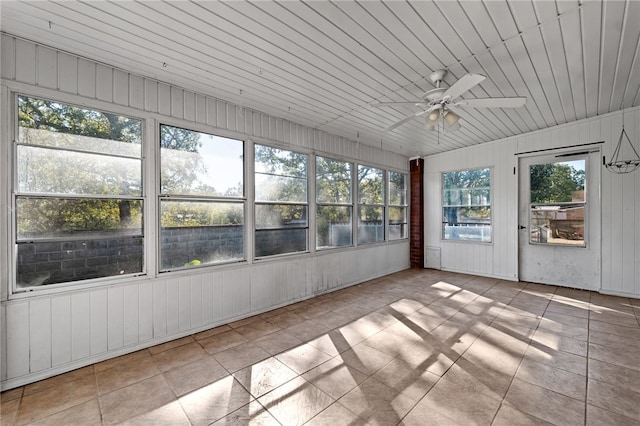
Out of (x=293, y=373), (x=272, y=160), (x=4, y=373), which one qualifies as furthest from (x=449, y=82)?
(x=4, y=373)

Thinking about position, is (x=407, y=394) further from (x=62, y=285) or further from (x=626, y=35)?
(x=626, y=35)

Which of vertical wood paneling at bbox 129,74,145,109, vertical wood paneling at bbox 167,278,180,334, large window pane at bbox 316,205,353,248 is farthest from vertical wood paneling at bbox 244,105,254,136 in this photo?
vertical wood paneling at bbox 167,278,180,334

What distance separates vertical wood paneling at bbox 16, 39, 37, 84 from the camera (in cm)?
232

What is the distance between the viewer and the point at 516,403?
6.63ft

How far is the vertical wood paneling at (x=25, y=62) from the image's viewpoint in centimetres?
232

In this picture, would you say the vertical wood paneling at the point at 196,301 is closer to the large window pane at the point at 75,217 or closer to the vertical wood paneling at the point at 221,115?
the large window pane at the point at 75,217

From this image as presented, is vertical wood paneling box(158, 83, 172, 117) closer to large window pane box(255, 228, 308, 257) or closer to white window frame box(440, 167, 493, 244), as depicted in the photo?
large window pane box(255, 228, 308, 257)

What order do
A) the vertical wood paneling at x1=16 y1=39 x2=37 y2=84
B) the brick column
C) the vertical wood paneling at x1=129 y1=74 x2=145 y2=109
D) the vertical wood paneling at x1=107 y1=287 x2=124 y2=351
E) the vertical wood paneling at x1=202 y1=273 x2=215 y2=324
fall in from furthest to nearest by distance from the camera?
the brick column < the vertical wood paneling at x1=202 y1=273 x2=215 y2=324 < the vertical wood paneling at x1=129 y1=74 x2=145 y2=109 < the vertical wood paneling at x1=107 y1=287 x2=124 y2=351 < the vertical wood paneling at x1=16 y1=39 x2=37 y2=84

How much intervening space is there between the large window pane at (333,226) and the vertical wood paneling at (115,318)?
287cm

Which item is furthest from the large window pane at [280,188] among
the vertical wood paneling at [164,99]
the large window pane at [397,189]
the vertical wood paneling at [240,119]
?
the large window pane at [397,189]

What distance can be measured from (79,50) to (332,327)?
386 cm

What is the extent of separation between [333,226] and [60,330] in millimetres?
3836

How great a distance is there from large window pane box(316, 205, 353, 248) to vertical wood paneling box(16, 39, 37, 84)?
3.70m

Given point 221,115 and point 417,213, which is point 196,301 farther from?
point 417,213
